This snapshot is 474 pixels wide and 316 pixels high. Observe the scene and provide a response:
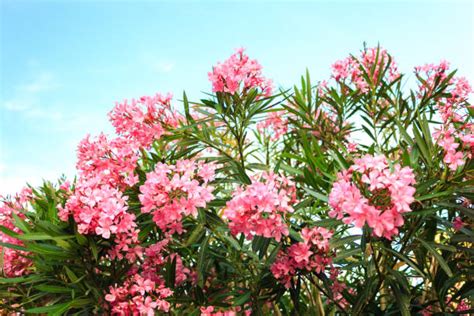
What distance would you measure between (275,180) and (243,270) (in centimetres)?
54

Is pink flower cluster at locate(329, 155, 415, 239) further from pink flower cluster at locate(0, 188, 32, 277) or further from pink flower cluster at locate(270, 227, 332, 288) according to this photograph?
pink flower cluster at locate(0, 188, 32, 277)

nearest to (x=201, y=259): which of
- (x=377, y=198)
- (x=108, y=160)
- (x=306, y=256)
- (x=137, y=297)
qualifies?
(x=137, y=297)

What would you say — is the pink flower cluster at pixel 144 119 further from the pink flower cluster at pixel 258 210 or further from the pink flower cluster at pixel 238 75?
the pink flower cluster at pixel 258 210

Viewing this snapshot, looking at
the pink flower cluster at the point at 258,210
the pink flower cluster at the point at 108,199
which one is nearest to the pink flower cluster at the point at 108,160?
the pink flower cluster at the point at 108,199

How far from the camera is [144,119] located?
2311 millimetres

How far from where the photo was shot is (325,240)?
5.92 ft

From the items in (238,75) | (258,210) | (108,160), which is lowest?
(258,210)

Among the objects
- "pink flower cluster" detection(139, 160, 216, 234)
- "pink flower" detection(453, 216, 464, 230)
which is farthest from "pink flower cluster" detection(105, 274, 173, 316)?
"pink flower" detection(453, 216, 464, 230)

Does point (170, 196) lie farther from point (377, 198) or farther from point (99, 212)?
point (377, 198)

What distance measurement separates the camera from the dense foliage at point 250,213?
167 centimetres

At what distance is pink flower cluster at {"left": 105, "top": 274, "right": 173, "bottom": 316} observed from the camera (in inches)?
75.7

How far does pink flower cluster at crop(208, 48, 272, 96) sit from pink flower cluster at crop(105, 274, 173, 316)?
0.85m

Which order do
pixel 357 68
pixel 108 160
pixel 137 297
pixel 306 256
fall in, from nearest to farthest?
pixel 306 256, pixel 137 297, pixel 108 160, pixel 357 68

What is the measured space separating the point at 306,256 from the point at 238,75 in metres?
0.85
